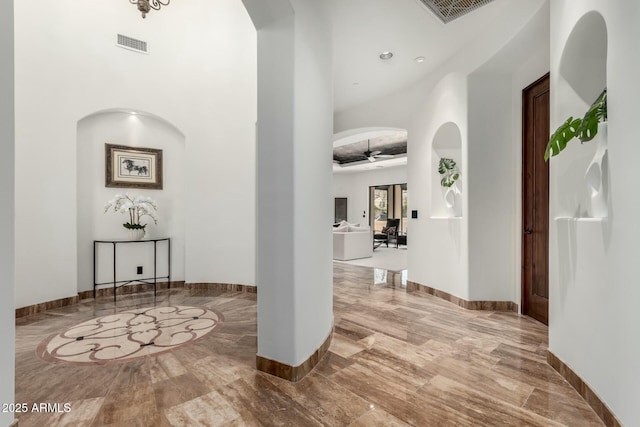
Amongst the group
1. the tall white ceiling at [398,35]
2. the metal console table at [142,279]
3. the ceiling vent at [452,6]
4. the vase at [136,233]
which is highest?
the tall white ceiling at [398,35]

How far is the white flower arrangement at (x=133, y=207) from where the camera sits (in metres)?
3.92

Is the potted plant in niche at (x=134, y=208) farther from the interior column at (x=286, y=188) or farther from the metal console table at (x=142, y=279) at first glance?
the interior column at (x=286, y=188)

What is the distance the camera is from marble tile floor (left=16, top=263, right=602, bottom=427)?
153cm

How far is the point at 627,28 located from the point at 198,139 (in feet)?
14.6

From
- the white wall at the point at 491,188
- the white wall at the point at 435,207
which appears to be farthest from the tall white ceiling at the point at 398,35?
the white wall at the point at 491,188

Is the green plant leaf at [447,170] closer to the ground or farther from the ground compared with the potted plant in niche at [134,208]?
farther from the ground

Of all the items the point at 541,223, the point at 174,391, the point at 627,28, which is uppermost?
the point at 627,28

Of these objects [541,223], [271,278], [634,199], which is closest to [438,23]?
[541,223]

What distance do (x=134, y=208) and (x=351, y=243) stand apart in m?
4.84

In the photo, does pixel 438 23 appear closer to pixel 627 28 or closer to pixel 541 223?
pixel 627 28

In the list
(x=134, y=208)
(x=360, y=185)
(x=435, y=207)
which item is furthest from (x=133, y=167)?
(x=360, y=185)

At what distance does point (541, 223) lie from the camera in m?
2.95

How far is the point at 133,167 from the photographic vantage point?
422 cm

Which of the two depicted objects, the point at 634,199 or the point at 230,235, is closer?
the point at 634,199
